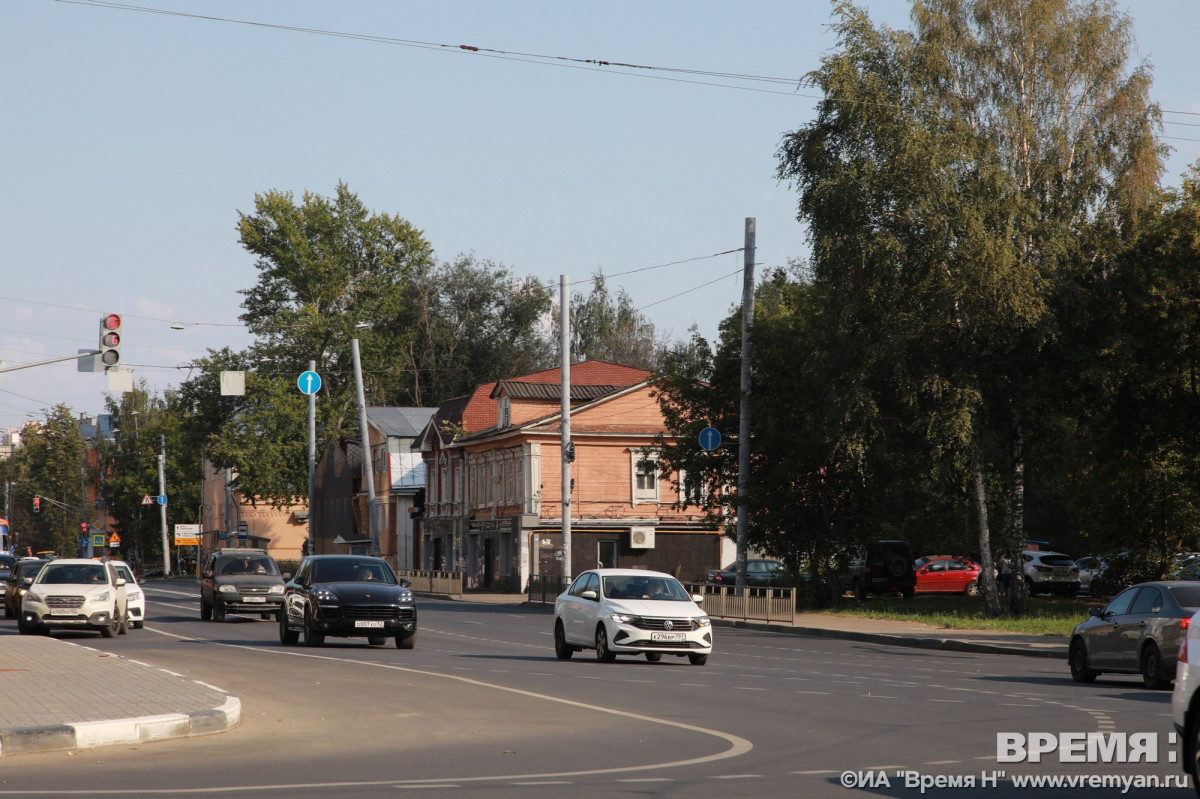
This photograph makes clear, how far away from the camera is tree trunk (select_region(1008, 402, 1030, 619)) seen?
1535 inches

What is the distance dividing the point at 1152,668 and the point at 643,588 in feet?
26.5

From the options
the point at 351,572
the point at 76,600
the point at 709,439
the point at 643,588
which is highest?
the point at 709,439

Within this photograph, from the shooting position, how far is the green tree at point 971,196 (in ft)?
120

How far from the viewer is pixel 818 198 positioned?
125ft

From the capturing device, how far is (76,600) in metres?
30.3

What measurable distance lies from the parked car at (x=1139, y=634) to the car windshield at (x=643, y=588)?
20.8 ft

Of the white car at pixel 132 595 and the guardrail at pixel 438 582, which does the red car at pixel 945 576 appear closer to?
the guardrail at pixel 438 582

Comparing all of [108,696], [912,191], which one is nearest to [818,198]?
[912,191]

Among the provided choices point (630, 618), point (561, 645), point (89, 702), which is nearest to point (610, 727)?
point (89, 702)

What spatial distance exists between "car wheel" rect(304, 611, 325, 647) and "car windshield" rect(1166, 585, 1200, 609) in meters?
14.3

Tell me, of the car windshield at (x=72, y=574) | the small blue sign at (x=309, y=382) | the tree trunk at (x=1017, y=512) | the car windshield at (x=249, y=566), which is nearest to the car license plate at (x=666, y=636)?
the car windshield at (x=72, y=574)

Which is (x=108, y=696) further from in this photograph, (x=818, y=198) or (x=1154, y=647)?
(x=818, y=198)

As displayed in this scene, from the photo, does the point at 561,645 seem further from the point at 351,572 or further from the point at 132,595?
the point at 132,595

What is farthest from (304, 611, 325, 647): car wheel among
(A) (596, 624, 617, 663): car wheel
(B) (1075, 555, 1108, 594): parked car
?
(B) (1075, 555, 1108, 594): parked car
